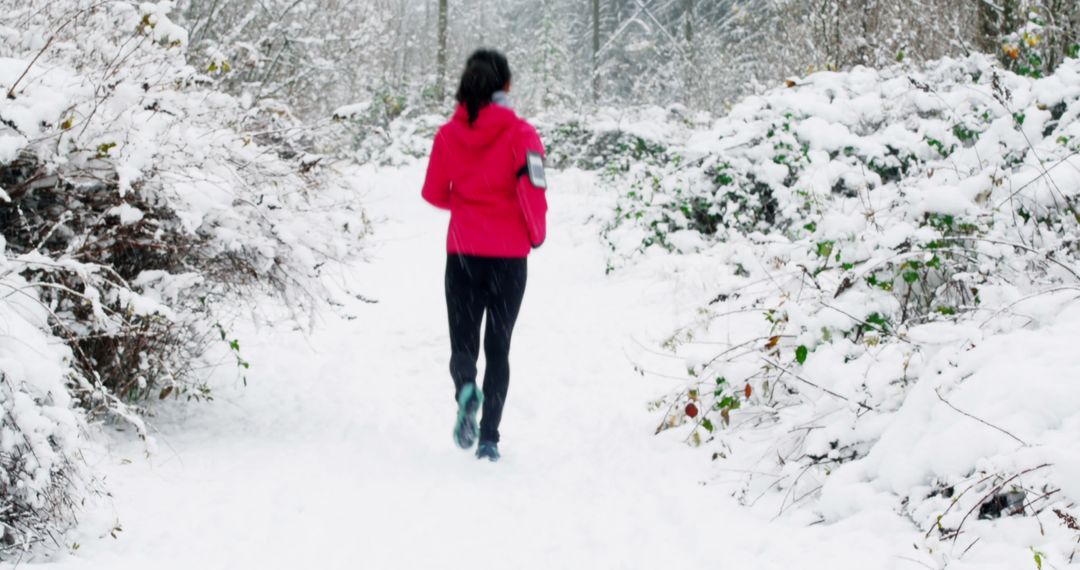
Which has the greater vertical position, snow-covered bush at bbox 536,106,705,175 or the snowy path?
snow-covered bush at bbox 536,106,705,175

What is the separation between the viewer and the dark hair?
12.6 feet

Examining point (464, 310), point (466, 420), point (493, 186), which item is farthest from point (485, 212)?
point (466, 420)

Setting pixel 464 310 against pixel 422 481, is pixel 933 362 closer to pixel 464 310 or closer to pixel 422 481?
pixel 464 310

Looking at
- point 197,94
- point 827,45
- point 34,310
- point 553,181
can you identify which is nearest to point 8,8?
point 197,94

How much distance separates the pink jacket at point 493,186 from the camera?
384 cm

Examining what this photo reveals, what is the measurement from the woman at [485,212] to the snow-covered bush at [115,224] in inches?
26.3

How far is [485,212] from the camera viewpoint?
3.88 meters

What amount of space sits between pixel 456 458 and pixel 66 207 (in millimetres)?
2062

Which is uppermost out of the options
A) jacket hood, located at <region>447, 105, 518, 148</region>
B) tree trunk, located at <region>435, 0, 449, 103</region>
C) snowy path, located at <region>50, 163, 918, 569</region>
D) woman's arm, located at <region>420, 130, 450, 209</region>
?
tree trunk, located at <region>435, 0, 449, 103</region>

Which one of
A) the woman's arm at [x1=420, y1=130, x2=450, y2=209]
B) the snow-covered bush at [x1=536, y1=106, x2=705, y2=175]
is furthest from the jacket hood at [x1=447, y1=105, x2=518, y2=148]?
the snow-covered bush at [x1=536, y1=106, x2=705, y2=175]

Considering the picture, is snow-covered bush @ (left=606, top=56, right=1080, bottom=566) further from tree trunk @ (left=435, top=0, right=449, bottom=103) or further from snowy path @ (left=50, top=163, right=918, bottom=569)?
tree trunk @ (left=435, top=0, right=449, bottom=103)

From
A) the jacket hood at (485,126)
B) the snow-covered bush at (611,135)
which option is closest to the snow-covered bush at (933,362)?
the jacket hood at (485,126)

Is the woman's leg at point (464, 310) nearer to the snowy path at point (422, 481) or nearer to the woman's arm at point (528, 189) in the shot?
the woman's arm at point (528, 189)

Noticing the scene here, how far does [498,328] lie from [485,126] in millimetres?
965
